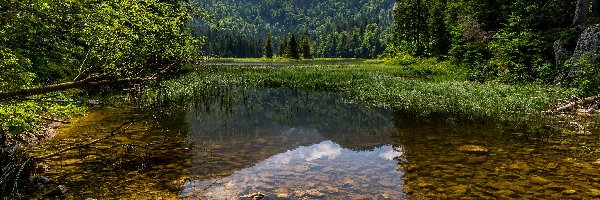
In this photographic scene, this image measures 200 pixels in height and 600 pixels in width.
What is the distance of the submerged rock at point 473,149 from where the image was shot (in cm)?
1130

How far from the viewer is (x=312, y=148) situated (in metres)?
13.6

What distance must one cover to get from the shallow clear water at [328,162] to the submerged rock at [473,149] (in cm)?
6

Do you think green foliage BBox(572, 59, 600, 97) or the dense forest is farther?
the dense forest

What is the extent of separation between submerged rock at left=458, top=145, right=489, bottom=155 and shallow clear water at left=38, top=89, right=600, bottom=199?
0.19ft

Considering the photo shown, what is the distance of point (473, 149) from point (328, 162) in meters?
4.54

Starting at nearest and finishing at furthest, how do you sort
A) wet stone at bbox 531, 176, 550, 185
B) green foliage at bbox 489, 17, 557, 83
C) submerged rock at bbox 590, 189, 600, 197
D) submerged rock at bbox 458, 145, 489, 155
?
submerged rock at bbox 590, 189, 600, 197
wet stone at bbox 531, 176, 550, 185
submerged rock at bbox 458, 145, 489, 155
green foliage at bbox 489, 17, 557, 83

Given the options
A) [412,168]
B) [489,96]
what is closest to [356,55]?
[489,96]

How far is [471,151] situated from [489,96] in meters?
11.1

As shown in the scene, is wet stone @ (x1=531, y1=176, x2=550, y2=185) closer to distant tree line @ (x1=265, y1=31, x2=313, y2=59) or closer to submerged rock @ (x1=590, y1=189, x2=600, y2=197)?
Answer: submerged rock @ (x1=590, y1=189, x2=600, y2=197)

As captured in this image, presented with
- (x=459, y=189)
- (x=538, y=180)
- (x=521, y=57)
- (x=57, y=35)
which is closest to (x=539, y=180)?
(x=538, y=180)

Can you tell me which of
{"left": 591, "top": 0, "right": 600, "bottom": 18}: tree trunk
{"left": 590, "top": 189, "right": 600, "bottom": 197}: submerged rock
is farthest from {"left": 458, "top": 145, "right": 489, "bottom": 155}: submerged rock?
{"left": 591, "top": 0, "right": 600, "bottom": 18}: tree trunk

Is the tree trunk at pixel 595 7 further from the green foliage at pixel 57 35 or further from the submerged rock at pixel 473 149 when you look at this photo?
the green foliage at pixel 57 35

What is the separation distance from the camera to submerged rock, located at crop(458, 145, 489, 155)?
11297 millimetres

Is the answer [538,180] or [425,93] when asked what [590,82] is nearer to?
[425,93]
